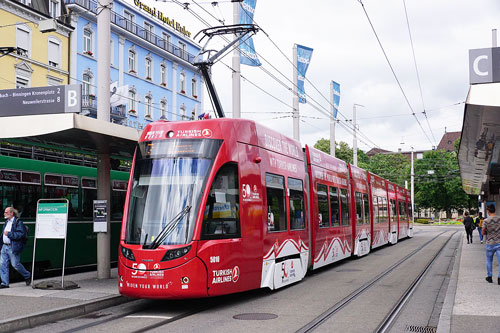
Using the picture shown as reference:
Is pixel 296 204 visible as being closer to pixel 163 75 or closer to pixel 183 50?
pixel 163 75

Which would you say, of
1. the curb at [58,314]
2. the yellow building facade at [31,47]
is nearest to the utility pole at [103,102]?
the curb at [58,314]

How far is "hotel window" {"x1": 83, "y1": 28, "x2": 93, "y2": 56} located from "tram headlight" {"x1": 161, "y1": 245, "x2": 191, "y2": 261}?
2904 cm

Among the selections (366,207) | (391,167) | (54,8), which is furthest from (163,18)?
(391,167)

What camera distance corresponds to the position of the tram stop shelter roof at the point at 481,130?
941 cm

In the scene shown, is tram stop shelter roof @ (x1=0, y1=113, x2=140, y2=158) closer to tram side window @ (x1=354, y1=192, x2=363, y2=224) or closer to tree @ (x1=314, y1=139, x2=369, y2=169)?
tram side window @ (x1=354, y1=192, x2=363, y2=224)

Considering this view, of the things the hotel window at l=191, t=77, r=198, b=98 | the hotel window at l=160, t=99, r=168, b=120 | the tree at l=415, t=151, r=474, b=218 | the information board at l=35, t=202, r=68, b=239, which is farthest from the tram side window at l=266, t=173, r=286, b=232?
the tree at l=415, t=151, r=474, b=218

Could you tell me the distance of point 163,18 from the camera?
42625 mm

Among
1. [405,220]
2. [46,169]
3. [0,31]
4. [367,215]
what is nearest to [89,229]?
[46,169]

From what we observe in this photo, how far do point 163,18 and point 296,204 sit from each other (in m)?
32.8

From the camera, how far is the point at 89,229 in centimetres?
1530

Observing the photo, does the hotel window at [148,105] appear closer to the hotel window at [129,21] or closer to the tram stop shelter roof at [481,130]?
the hotel window at [129,21]

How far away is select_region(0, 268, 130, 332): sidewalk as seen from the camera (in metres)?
8.21

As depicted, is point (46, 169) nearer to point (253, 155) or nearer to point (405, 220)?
point (253, 155)

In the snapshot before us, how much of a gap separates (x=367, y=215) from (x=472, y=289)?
1083 cm
